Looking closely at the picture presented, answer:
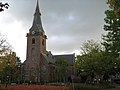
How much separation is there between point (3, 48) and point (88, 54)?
19.5 meters

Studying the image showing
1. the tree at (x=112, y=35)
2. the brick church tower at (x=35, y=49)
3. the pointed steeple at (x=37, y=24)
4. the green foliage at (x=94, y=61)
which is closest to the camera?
the tree at (x=112, y=35)

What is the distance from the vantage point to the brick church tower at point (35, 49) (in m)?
102

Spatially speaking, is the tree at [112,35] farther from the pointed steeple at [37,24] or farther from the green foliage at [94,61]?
the pointed steeple at [37,24]

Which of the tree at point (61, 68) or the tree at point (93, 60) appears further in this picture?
the tree at point (61, 68)

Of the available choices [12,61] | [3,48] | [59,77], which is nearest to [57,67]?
[59,77]

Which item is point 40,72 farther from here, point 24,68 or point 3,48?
point 3,48

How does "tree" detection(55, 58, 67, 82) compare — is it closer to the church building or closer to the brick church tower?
the church building

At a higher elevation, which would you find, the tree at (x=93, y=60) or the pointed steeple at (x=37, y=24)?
the pointed steeple at (x=37, y=24)

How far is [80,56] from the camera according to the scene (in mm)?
61750

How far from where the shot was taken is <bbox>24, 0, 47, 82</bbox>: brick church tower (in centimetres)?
10231

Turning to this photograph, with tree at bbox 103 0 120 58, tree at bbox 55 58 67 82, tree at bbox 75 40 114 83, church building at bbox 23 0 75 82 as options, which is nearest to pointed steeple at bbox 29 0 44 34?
church building at bbox 23 0 75 82

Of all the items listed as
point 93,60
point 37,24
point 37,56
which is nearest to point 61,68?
point 37,56

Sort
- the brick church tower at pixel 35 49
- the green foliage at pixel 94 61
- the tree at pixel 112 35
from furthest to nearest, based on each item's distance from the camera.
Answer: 1. the brick church tower at pixel 35 49
2. the green foliage at pixel 94 61
3. the tree at pixel 112 35

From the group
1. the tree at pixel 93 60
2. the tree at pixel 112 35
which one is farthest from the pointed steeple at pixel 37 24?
the tree at pixel 112 35
